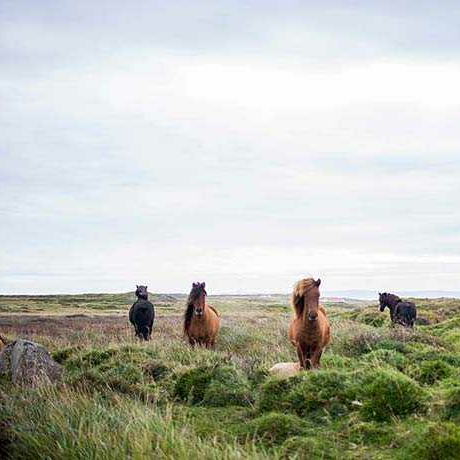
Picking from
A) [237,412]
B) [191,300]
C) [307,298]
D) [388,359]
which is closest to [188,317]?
[191,300]

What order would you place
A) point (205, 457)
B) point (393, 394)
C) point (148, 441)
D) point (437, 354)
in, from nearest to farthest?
1. point (205, 457)
2. point (148, 441)
3. point (393, 394)
4. point (437, 354)

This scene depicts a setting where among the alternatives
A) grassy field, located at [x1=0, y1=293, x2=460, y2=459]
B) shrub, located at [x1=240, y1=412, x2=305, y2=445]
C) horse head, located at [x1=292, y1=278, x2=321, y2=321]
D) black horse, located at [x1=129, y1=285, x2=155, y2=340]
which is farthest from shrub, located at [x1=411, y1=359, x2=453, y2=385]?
black horse, located at [x1=129, y1=285, x2=155, y2=340]

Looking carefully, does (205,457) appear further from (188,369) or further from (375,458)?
(188,369)

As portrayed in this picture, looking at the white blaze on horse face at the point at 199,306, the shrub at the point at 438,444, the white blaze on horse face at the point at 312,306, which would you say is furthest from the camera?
the white blaze on horse face at the point at 199,306

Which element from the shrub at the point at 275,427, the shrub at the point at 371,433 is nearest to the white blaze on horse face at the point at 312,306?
the shrub at the point at 275,427

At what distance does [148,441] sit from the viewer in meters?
6.39

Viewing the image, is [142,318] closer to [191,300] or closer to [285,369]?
[191,300]

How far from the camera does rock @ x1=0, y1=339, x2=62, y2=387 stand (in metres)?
12.1

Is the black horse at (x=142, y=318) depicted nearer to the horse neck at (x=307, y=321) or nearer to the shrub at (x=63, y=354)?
the shrub at (x=63, y=354)

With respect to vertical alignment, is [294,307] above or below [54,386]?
above

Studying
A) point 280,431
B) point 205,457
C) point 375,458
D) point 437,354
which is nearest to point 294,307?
point 437,354

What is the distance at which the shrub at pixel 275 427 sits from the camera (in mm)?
7621

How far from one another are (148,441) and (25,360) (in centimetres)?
709

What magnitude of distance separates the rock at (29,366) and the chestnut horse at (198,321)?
12.0ft
